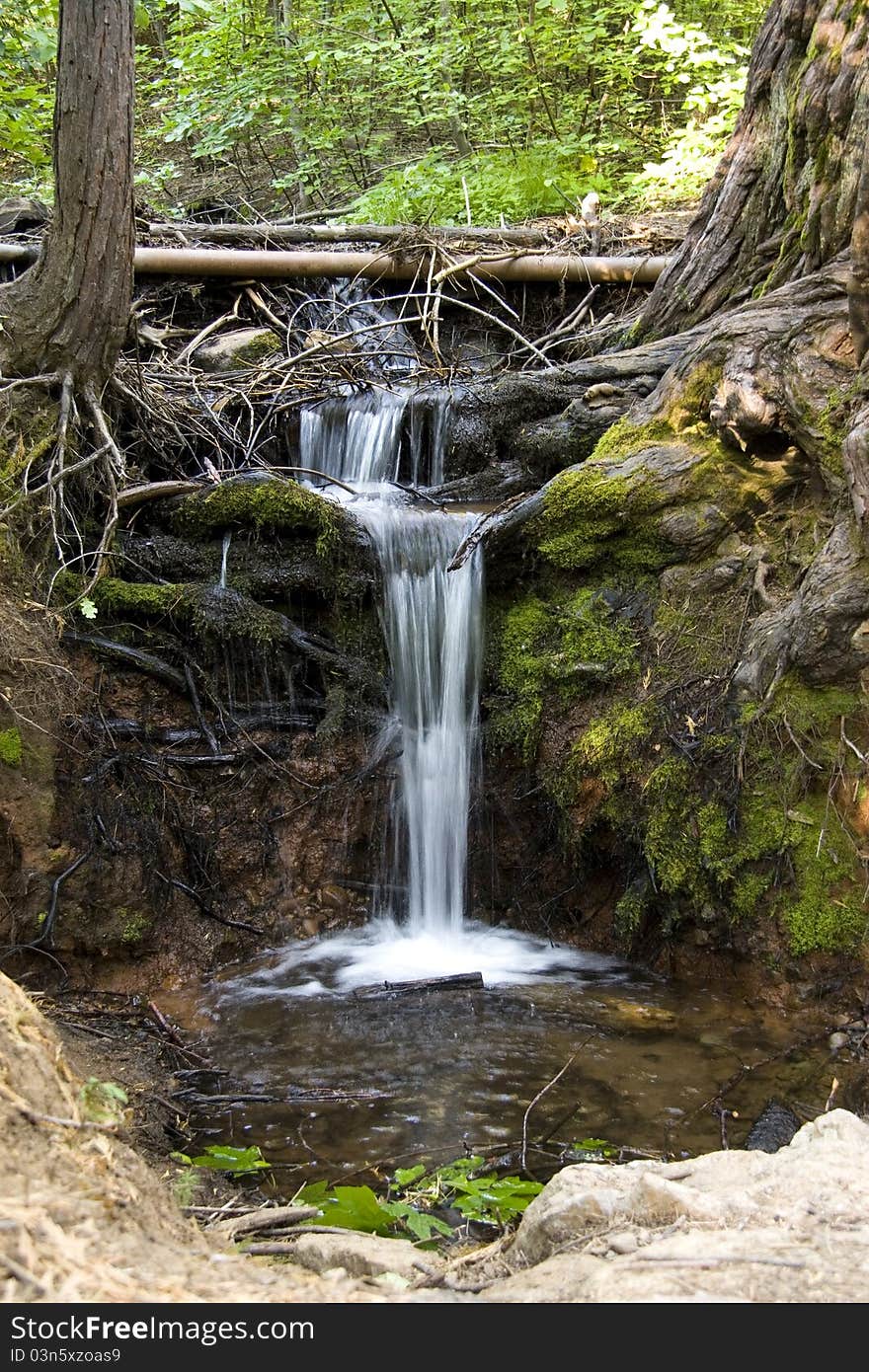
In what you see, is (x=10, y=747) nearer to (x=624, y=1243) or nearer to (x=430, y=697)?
(x=430, y=697)

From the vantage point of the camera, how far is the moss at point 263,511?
21.0ft

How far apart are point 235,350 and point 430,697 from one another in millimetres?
3838

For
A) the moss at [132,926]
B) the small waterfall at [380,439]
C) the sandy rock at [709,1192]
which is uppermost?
the small waterfall at [380,439]

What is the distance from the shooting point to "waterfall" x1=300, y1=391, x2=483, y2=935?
6480 mm

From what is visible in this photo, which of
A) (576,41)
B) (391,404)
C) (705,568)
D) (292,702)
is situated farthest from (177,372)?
(576,41)

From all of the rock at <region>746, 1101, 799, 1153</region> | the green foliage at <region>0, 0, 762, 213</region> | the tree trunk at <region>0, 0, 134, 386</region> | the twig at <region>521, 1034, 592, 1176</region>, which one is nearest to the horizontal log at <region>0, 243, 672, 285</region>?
the green foliage at <region>0, 0, 762, 213</region>

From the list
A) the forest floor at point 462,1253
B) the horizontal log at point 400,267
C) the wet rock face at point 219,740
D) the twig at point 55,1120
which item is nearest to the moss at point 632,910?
the wet rock face at point 219,740

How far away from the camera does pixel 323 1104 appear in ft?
14.3

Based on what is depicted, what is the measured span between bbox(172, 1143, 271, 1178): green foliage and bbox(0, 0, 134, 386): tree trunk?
429cm

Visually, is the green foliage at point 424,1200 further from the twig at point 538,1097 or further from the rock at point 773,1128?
the rock at point 773,1128

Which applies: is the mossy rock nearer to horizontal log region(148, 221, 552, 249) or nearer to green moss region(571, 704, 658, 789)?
green moss region(571, 704, 658, 789)

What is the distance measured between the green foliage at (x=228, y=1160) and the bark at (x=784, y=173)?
5228mm

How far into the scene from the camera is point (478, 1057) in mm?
4746

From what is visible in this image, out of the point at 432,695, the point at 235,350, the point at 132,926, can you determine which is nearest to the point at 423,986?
the point at 132,926
